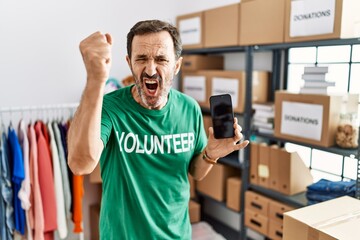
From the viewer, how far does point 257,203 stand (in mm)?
2539

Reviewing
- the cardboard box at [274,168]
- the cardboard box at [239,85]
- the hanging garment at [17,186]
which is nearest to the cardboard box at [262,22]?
the cardboard box at [239,85]

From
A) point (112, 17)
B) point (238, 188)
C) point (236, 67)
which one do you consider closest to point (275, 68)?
point (236, 67)

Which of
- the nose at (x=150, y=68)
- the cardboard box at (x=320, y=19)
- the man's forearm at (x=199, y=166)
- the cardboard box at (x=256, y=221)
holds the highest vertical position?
the cardboard box at (x=320, y=19)

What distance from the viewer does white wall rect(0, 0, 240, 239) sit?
101 inches

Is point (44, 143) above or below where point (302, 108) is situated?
below

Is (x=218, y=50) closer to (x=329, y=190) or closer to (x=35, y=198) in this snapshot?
(x=329, y=190)

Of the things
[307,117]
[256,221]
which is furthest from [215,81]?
[256,221]

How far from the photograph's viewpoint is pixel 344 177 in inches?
93.7

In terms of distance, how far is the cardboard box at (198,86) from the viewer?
296 cm

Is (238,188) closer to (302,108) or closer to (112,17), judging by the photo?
(302,108)

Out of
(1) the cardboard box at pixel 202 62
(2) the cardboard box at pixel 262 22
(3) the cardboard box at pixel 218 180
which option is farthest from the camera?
(1) the cardboard box at pixel 202 62

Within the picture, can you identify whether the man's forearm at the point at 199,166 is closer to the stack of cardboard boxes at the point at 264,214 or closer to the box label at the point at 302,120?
the box label at the point at 302,120

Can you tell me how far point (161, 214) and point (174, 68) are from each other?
1.91 ft

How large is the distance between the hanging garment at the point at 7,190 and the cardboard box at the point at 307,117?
1.90 meters
